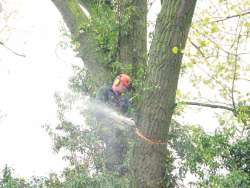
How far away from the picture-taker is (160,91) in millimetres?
7078

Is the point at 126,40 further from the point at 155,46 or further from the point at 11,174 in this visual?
the point at 11,174

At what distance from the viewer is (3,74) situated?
18.9m

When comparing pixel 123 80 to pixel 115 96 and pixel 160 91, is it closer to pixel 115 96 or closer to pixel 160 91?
pixel 115 96

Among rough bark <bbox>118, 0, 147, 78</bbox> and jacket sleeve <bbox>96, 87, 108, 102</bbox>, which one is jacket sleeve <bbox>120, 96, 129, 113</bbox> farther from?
rough bark <bbox>118, 0, 147, 78</bbox>

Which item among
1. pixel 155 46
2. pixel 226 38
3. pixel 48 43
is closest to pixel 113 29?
pixel 155 46

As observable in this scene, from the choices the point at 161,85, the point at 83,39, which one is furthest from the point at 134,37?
the point at 161,85

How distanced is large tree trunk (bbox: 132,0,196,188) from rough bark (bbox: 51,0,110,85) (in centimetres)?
218

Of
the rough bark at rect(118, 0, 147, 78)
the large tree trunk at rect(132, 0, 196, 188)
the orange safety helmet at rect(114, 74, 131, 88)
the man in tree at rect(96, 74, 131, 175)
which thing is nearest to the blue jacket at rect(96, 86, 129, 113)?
the man in tree at rect(96, 74, 131, 175)

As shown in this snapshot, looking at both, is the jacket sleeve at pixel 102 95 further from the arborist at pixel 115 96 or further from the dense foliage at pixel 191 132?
the dense foliage at pixel 191 132

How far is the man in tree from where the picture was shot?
8.27m

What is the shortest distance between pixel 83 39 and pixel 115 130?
5.88ft

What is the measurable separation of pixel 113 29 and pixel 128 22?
0.28 meters

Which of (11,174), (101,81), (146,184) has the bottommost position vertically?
(11,174)

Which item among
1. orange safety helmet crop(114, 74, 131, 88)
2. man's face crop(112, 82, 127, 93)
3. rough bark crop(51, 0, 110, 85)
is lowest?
man's face crop(112, 82, 127, 93)
